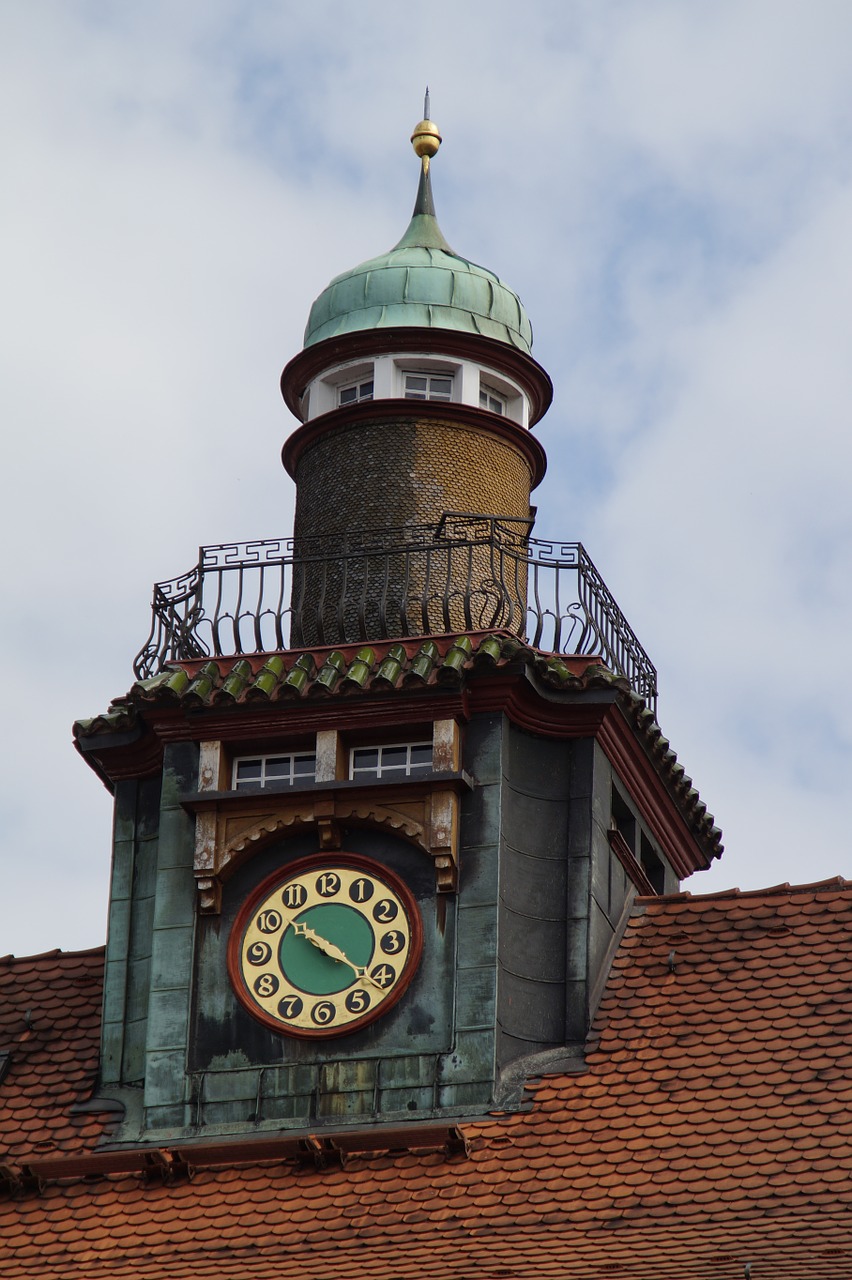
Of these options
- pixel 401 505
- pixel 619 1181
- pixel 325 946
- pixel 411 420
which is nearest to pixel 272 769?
pixel 325 946

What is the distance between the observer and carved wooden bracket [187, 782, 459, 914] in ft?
87.8

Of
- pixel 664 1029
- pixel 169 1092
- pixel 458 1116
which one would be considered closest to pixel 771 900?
pixel 664 1029

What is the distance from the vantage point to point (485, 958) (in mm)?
26312

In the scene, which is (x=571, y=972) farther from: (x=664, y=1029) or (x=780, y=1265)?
(x=780, y=1265)

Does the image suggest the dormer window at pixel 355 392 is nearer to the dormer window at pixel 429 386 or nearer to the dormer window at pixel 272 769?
the dormer window at pixel 429 386

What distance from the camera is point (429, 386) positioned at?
31094 mm

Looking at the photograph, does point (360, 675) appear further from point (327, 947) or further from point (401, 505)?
point (401, 505)

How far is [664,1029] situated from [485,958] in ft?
5.72

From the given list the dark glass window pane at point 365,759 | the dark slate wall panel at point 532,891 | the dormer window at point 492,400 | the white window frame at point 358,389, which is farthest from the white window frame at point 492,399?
the dark glass window pane at point 365,759

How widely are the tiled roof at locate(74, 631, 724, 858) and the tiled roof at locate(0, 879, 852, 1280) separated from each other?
8.92ft

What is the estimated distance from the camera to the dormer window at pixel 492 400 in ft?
103

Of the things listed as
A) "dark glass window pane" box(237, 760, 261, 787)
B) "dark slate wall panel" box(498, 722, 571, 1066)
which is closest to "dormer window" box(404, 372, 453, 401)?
"dark slate wall panel" box(498, 722, 571, 1066)

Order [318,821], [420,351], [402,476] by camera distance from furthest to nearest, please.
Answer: [420,351] → [402,476] → [318,821]

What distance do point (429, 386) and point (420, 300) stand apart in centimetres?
97
